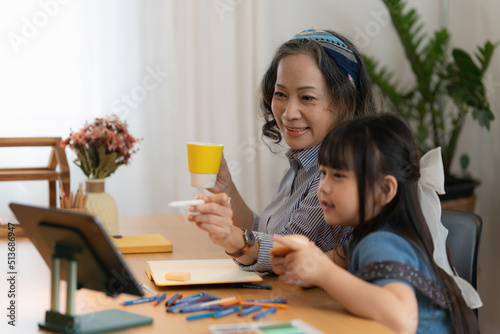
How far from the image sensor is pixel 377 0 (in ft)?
11.8

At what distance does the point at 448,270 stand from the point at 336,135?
368 mm

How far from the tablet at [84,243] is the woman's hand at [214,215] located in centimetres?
33

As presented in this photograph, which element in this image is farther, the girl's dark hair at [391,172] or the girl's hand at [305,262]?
the girl's dark hair at [391,172]

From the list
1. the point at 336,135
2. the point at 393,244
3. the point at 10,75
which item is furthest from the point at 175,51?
the point at 393,244

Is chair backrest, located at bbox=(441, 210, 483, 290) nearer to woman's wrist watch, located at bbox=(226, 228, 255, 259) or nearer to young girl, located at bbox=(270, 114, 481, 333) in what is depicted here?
young girl, located at bbox=(270, 114, 481, 333)

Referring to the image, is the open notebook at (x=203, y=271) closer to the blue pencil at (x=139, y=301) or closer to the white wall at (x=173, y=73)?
the blue pencil at (x=139, y=301)

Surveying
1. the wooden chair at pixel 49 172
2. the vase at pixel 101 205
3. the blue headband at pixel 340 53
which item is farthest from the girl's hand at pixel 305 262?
the wooden chair at pixel 49 172

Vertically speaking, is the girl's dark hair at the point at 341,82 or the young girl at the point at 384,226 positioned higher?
the girl's dark hair at the point at 341,82

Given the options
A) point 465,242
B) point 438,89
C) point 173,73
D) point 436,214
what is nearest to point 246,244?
point 436,214

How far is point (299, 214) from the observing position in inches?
62.5

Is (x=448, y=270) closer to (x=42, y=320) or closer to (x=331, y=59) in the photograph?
(x=331, y=59)

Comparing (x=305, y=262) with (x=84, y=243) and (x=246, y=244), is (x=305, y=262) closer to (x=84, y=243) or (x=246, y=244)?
(x=246, y=244)

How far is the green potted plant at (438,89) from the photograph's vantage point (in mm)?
3104

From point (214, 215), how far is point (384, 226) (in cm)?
37
